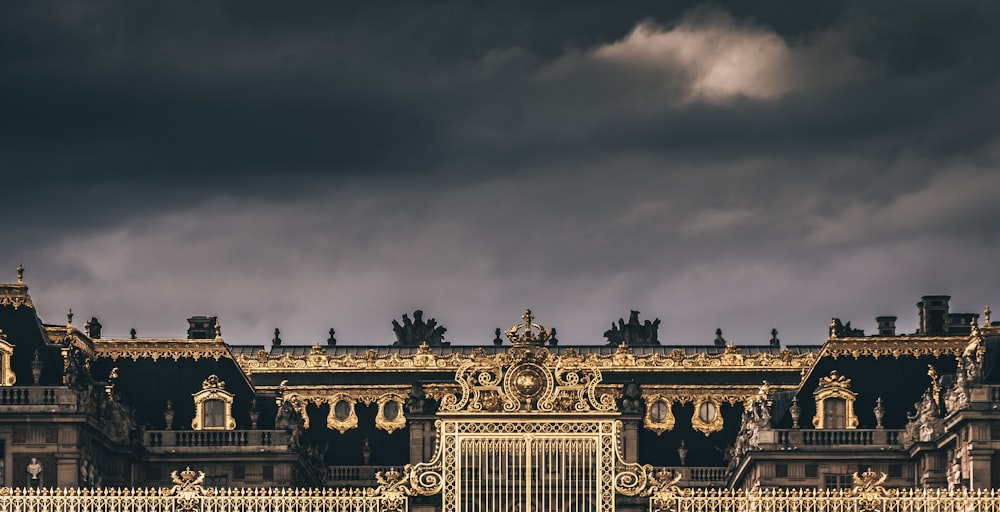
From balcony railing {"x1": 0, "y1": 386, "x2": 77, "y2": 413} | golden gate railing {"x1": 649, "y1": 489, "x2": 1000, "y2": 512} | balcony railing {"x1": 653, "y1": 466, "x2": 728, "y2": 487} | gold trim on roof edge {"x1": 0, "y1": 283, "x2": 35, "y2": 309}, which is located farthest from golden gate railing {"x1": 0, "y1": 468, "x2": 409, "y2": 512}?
balcony railing {"x1": 653, "y1": 466, "x2": 728, "y2": 487}

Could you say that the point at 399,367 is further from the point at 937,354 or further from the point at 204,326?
the point at 937,354

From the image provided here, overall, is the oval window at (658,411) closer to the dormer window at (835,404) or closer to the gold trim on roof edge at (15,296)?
the dormer window at (835,404)

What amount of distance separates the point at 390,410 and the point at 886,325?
14380 mm

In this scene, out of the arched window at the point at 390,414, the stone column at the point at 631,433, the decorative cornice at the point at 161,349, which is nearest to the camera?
the decorative cornice at the point at 161,349

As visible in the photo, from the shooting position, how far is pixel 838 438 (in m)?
93.1

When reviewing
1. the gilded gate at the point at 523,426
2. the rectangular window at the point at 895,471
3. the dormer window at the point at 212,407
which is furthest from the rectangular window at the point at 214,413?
the gilded gate at the point at 523,426

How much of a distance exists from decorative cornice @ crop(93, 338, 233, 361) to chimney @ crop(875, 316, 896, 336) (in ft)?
61.8

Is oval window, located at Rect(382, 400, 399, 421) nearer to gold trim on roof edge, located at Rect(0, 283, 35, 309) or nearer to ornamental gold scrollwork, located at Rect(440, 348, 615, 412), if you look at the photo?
gold trim on roof edge, located at Rect(0, 283, 35, 309)

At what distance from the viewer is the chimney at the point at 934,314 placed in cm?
9744

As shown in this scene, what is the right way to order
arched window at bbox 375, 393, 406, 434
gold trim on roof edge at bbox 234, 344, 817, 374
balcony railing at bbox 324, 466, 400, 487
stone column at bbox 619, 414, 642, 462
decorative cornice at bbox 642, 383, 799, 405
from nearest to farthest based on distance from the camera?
balcony railing at bbox 324, 466, 400, 487 < stone column at bbox 619, 414, 642, 462 < decorative cornice at bbox 642, 383, 799, 405 < arched window at bbox 375, 393, 406, 434 < gold trim on roof edge at bbox 234, 344, 817, 374

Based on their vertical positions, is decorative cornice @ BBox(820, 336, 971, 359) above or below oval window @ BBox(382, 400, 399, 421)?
above

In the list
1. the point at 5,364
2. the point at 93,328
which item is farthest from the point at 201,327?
the point at 5,364

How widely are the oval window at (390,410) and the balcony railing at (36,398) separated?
1675cm

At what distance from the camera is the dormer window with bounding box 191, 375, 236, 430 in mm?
93312
